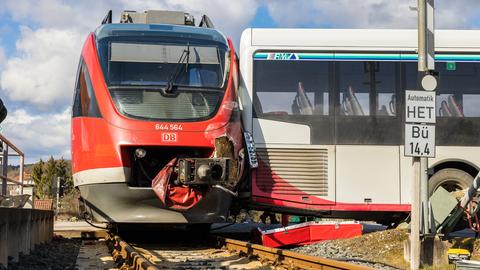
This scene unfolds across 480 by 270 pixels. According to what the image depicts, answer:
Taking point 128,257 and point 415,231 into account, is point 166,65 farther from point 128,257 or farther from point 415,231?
point 415,231

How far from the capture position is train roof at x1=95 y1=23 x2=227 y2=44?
11734 mm

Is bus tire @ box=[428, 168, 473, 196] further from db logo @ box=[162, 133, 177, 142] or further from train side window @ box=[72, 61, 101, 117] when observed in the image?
train side window @ box=[72, 61, 101, 117]

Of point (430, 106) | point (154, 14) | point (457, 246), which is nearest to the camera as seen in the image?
Answer: point (430, 106)

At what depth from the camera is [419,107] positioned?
9.23 meters

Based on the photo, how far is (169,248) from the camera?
38.6 feet

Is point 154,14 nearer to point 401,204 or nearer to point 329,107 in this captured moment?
point 329,107

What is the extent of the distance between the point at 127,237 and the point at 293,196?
3.81 metres

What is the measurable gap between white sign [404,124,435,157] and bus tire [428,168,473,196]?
128 inches

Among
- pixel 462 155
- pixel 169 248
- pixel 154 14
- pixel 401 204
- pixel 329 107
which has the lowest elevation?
pixel 169 248

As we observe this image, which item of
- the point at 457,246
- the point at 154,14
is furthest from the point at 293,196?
the point at 154,14

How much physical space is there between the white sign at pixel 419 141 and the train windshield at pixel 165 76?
11.2 ft

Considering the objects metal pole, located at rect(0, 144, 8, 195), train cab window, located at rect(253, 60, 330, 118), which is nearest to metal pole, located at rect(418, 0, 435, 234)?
train cab window, located at rect(253, 60, 330, 118)

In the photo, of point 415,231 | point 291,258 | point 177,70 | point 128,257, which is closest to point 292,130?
point 177,70

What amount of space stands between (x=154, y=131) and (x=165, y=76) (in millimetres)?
1126
